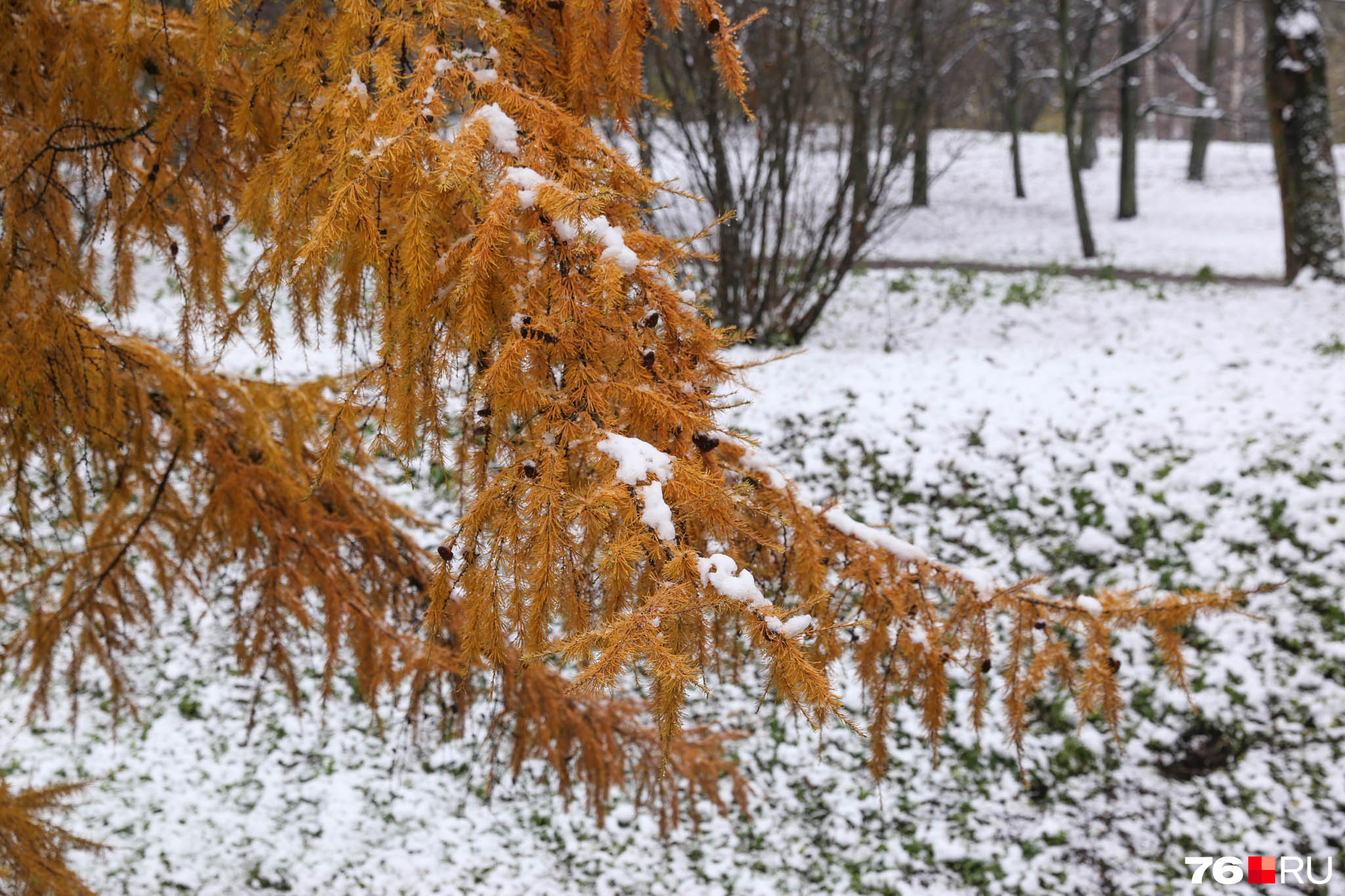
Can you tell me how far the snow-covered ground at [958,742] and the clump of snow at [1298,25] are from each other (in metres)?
3.27

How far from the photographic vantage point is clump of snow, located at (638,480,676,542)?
48.4 inches

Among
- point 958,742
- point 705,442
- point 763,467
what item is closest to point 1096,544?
point 958,742

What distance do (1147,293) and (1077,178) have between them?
13.1 ft

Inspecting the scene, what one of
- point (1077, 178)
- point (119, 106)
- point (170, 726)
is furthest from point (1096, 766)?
point (1077, 178)

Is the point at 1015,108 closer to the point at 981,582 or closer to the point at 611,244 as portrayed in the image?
the point at 981,582

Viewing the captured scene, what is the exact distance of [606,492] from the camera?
4.10ft

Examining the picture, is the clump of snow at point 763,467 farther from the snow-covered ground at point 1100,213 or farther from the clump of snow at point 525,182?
the snow-covered ground at point 1100,213

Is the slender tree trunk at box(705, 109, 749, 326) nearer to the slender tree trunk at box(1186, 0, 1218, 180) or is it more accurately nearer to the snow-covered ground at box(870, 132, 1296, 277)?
the snow-covered ground at box(870, 132, 1296, 277)

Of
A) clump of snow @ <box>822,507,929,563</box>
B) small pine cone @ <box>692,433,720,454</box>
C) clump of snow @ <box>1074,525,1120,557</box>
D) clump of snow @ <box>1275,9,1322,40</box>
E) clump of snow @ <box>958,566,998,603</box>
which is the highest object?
clump of snow @ <box>1275,9,1322,40</box>

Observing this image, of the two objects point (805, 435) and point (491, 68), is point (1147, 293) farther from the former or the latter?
point (491, 68)

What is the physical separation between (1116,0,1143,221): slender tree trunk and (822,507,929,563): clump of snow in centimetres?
1536

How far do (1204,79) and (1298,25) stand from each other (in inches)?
478

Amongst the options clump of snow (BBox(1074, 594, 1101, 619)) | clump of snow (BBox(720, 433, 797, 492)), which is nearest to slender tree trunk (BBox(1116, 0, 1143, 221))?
clump of snow (BBox(1074, 594, 1101, 619))

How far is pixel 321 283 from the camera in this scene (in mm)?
1611
